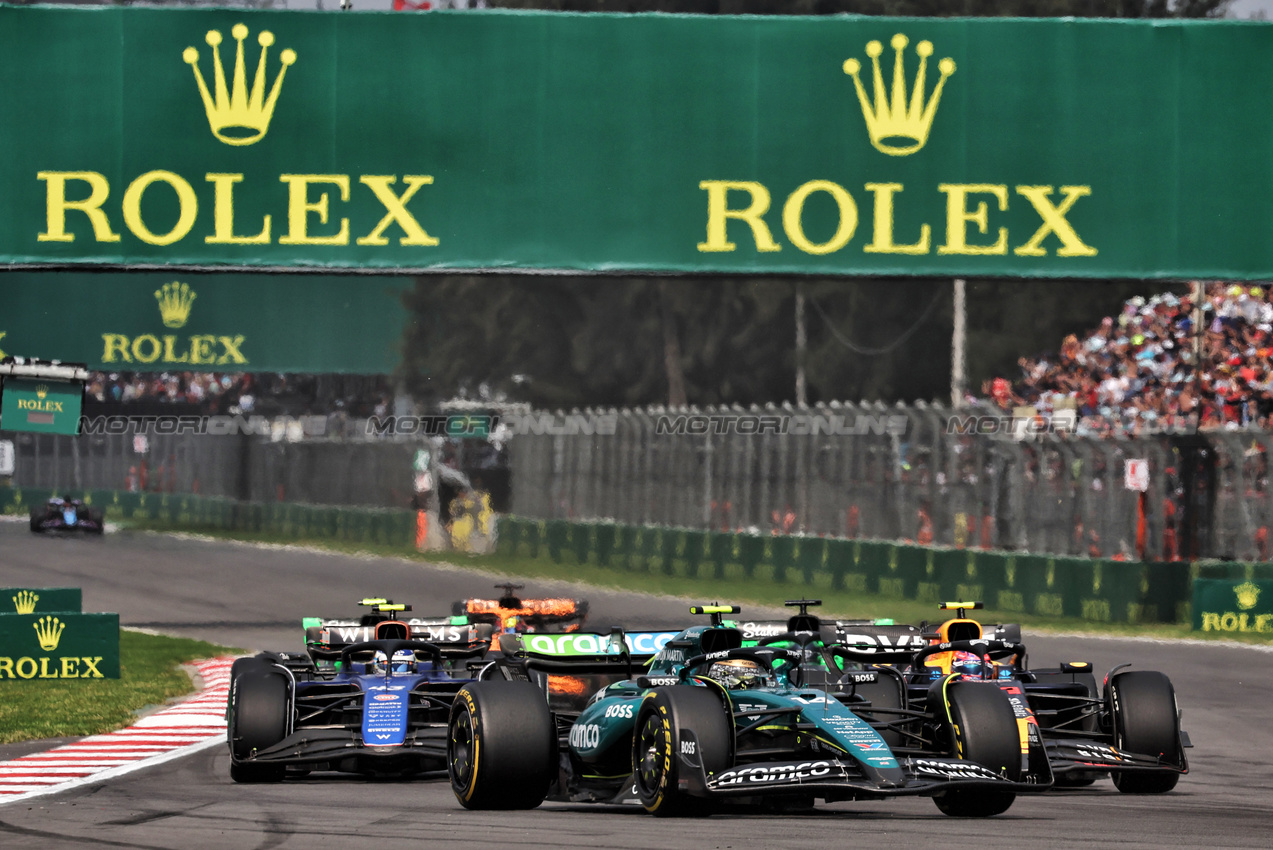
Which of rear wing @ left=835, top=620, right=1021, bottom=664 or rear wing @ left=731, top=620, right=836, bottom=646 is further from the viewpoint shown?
rear wing @ left=731, top=620, right=836, bottom=646

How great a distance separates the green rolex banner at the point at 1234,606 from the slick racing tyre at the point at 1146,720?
1291 centimetres

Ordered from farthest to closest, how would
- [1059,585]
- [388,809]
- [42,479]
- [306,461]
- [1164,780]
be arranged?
1. [42,479]
2. [306,461]
3. [1059,585]
4. [1164,780]
5. [388,809]

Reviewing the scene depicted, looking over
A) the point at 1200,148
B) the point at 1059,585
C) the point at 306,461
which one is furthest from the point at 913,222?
the point at 306,461

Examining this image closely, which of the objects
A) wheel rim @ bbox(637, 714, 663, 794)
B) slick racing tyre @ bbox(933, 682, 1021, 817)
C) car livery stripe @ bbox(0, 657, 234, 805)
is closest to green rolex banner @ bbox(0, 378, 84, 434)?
car livery stripe @ bbox(0, 657, 234, 805)

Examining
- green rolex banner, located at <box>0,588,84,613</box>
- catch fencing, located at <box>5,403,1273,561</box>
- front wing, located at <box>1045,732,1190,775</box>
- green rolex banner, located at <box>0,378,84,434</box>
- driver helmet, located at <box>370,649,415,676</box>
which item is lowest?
front wing, located at <box>1045,732,1190,775</box>

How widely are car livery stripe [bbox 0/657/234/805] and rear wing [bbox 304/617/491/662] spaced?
1228 mm

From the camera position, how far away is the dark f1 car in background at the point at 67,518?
46.4 meters

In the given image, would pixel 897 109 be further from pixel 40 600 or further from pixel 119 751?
pixel 119 751

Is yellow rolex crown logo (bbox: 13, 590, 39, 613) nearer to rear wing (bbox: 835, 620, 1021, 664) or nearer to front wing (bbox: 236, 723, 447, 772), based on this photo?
front wing (bbox: 236, 723, 447, 772)

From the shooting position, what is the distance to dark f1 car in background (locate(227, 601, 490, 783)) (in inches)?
506

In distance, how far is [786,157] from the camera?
23031 millimetres

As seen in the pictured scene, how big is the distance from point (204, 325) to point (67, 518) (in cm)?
962

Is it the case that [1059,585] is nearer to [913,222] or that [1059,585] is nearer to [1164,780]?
[913,222]

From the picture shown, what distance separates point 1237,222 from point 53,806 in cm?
1563
